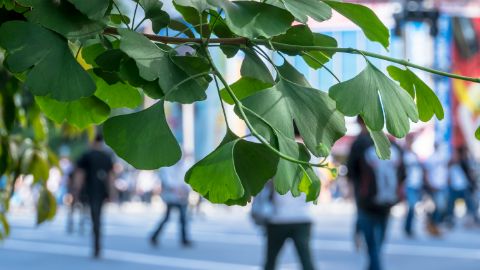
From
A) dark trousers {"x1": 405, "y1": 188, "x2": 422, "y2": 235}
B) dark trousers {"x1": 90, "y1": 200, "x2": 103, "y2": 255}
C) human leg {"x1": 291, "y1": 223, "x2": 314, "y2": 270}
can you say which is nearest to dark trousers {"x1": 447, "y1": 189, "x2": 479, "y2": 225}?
dark trousers {"x1": 405, "y1": 188, "x2": 422, "y2": 235}

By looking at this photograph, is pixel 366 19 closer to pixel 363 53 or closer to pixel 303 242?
pixel 363 53

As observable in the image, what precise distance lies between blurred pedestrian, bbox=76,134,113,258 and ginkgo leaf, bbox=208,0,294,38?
39.0 ft

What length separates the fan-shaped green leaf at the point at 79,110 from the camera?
5.44 ft

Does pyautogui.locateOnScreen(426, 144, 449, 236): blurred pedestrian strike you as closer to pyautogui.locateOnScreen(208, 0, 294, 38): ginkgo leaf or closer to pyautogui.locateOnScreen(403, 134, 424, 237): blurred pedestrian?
pyautogui.locateOnScreen(403, 134, 424, 237): blurred pedestrian

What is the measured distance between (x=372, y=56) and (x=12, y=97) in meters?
1.66

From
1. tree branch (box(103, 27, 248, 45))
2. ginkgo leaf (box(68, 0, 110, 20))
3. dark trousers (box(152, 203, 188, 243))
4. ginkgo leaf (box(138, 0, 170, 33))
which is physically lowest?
tree branch (box(103, 27, 248, 45))

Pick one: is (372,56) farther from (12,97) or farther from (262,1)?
(12,97)

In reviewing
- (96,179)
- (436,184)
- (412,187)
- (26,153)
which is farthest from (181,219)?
(26,153)

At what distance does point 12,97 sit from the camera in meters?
2.79

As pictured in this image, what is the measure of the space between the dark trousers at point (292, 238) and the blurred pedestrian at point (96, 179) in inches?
237

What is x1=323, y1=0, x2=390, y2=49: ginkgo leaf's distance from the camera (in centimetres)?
140

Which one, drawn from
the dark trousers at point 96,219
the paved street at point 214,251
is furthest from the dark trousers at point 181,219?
the dark trousers at point 96,219

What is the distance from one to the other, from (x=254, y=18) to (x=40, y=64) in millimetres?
279

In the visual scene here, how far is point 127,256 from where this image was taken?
1355 cm
